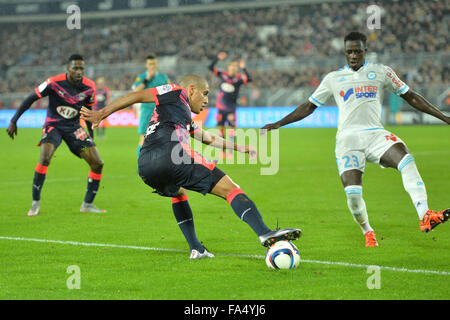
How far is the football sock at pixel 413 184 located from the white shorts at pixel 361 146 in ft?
0.97

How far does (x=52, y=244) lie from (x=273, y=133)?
794 inches

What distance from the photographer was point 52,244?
290 inches

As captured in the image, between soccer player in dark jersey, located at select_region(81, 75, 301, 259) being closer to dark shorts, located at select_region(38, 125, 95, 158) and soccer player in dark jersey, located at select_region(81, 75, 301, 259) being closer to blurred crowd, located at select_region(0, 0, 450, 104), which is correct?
dark shorts, located at select_region(38, 125, 95, 158)

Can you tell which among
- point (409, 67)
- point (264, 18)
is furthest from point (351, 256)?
point (264, 18)

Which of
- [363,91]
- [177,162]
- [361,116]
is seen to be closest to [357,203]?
[361,116]

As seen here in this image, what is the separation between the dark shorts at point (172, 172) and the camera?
591 cm

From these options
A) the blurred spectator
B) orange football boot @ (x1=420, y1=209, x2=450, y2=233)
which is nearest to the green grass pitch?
orange football boot @ (x1=420, y1=209, x2=450, y2=233)

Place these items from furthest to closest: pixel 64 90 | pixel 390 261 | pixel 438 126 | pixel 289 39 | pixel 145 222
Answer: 1. pixel 289 39
2. pixel 438 126
3. pixel 64 90
4. pixel 145 222
5. pixel 390 261

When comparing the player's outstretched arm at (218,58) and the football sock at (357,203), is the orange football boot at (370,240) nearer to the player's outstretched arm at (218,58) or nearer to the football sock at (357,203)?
the football sock at (357,203)

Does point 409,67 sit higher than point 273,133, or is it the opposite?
point 409,67

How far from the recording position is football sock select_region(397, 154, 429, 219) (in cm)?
636

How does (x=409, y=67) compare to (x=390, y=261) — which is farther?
(x=409, y=67)

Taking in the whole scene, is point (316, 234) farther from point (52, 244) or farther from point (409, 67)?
point (409, 67)
